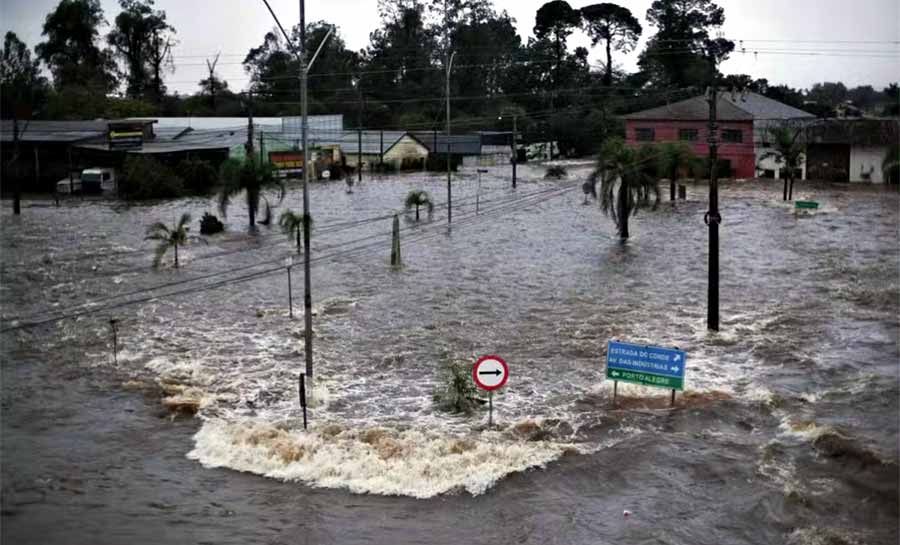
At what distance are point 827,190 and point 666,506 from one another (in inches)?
1587

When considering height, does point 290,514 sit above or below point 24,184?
below

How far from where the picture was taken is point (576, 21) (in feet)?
263

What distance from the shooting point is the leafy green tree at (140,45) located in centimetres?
7106

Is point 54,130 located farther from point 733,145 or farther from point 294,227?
point 733,145

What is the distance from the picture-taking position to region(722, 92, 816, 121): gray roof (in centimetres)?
5659

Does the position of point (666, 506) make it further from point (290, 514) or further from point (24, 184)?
point (24, 184)

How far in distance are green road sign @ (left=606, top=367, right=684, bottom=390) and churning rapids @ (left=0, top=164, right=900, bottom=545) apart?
649 millimetres

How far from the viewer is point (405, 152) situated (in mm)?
68500

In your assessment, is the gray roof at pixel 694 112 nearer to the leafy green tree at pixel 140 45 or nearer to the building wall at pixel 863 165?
the building wall at pixel 863 165

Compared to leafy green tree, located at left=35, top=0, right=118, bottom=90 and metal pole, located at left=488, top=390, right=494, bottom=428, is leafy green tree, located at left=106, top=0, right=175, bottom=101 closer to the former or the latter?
leafy green tree, located at left=35, top=0, right=118, bottom=90

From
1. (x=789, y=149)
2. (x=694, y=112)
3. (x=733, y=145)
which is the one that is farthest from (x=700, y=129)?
(x=789, y=149)

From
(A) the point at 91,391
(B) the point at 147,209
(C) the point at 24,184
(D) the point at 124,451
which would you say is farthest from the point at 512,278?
(C) the point at 24,184

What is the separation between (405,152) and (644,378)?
5238 centimetres

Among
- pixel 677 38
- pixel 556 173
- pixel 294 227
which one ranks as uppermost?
pixel 677 38
